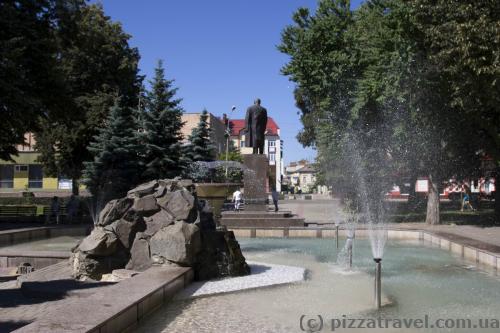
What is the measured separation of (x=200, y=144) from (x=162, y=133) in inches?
262

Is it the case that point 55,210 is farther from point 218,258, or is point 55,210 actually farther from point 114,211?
point 218,258

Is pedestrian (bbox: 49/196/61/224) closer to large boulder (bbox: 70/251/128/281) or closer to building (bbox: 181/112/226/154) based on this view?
large boulder (bbox: 70/251/128/281)

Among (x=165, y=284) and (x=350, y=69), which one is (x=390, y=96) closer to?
(x=350, y=69)

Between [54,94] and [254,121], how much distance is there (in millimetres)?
8480

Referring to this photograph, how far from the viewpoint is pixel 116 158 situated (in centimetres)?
2828

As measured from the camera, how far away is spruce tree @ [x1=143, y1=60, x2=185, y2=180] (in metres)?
29.1

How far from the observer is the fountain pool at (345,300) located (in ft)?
20.6

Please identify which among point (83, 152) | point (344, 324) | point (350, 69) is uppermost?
point (350, 69)

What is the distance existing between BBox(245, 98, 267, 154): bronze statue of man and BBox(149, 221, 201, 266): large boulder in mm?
12352

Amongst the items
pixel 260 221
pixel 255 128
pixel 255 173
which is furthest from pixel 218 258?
pixel 255 128

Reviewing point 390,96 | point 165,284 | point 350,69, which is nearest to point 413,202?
point 350,69

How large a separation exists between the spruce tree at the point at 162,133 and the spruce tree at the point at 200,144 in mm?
4557

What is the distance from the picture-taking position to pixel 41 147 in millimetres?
37969

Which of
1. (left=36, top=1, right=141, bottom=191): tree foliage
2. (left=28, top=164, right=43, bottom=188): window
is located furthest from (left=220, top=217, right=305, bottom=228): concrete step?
(left=28, top=164, right=43, bottom=188): window
